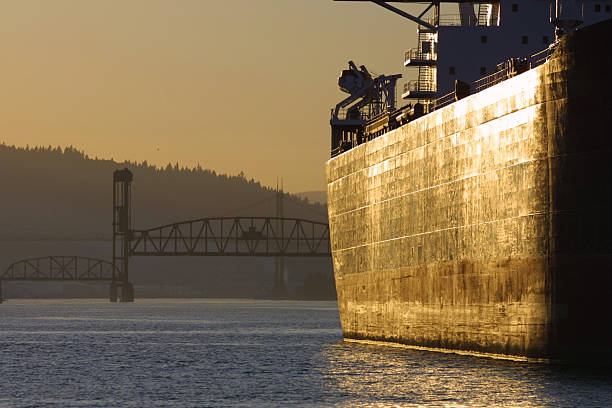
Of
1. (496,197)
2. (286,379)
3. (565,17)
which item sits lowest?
(286,379)

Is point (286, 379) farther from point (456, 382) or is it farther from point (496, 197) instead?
point (496, 197)

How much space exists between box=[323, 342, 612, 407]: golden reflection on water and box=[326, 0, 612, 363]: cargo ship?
0.62 m

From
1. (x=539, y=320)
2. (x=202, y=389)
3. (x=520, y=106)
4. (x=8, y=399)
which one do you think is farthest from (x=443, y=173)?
(x=8, y=399)

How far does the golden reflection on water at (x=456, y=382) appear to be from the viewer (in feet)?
114

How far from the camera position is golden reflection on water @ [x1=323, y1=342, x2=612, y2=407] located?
3475 cm

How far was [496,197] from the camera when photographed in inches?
1545

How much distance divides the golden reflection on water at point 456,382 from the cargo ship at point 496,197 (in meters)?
0.62

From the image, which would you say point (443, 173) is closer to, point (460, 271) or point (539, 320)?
point (460, 271)

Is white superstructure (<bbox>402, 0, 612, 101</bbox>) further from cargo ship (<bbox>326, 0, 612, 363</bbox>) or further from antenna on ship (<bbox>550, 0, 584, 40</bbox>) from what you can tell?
antenna on ship (<bbox>550, 0, 584, 40</bbox>)

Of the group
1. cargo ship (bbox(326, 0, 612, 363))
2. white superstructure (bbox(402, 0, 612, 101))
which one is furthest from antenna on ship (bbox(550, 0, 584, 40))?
white superstructure (bbox(402, 0, 612, 101))

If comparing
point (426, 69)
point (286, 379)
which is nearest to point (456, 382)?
point (286, 379)

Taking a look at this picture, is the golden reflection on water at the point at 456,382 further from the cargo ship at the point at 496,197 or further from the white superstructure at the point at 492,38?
the white superstructure at the point at 492,38

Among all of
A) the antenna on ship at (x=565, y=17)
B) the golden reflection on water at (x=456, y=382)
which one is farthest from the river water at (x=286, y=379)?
the antenna on ship at (x=565, y=17)

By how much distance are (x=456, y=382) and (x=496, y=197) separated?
665 cm
